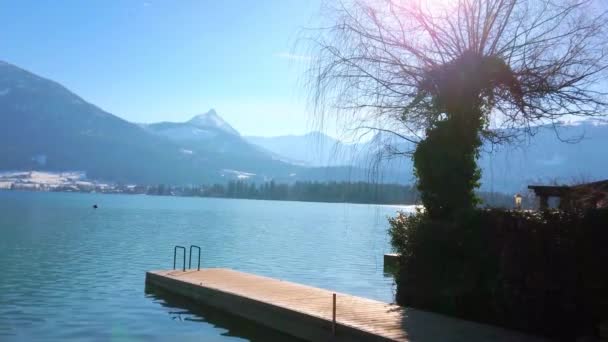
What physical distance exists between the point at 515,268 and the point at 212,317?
8.62m

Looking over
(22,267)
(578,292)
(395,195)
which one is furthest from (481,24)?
(22,267)

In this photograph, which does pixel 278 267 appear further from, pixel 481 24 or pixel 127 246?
pixel 481 24

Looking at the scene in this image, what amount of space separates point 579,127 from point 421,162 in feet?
11.0

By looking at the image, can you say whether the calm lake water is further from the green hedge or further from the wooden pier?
the green hedge

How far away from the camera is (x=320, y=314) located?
12.8 meters

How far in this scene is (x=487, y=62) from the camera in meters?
A: 12.5

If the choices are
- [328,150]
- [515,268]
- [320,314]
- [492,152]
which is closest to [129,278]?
[320,314]

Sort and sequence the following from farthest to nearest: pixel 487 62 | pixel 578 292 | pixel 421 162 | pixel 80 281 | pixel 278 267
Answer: pixel 278 267 → pixel 80 281 → pixel 421 162 → pixel 487 62 → pixel 578 292

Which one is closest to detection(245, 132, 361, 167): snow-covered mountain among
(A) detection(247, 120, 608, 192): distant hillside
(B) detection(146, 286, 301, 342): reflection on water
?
(A) detection(247, 120, 608, 192): distant hillside

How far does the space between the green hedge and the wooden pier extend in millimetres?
455

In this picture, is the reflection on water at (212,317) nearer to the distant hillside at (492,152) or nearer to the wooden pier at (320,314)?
the wooden pier at (320,314)

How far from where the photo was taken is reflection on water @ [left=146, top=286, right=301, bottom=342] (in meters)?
14.0

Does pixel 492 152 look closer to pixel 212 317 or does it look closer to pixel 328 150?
pixel 328 150

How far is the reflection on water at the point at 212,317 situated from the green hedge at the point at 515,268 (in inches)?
131
